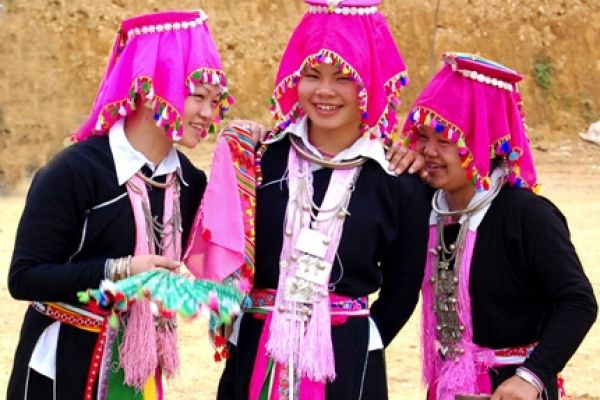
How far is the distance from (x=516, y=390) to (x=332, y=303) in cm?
68

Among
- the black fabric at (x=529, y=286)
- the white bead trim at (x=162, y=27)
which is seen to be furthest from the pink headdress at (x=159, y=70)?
the black fabric at (x=529, y=286)

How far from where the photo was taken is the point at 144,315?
3.55 meters

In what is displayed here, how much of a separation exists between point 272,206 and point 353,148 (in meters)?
0.34

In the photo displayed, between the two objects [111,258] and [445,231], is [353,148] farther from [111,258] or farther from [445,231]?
[111,258]

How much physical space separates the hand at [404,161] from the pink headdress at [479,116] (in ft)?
0.40

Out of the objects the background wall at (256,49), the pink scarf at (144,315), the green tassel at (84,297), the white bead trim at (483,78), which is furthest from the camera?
the background wall at (256,49)

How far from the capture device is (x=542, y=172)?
18.3m

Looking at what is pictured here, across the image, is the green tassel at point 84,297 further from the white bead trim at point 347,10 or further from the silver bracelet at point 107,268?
the white bead trim at point 347,10

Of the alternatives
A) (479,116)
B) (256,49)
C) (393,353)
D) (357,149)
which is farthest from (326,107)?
(256,49)

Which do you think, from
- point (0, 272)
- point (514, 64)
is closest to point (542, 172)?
point (514, 64)

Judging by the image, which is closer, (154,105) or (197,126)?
(154,105)

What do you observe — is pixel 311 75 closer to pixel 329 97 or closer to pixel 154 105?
pixel 329 97

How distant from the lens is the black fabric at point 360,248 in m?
3.69

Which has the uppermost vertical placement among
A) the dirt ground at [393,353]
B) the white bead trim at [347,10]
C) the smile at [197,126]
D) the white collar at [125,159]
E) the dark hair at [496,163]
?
the white bead trim at [347,10]
